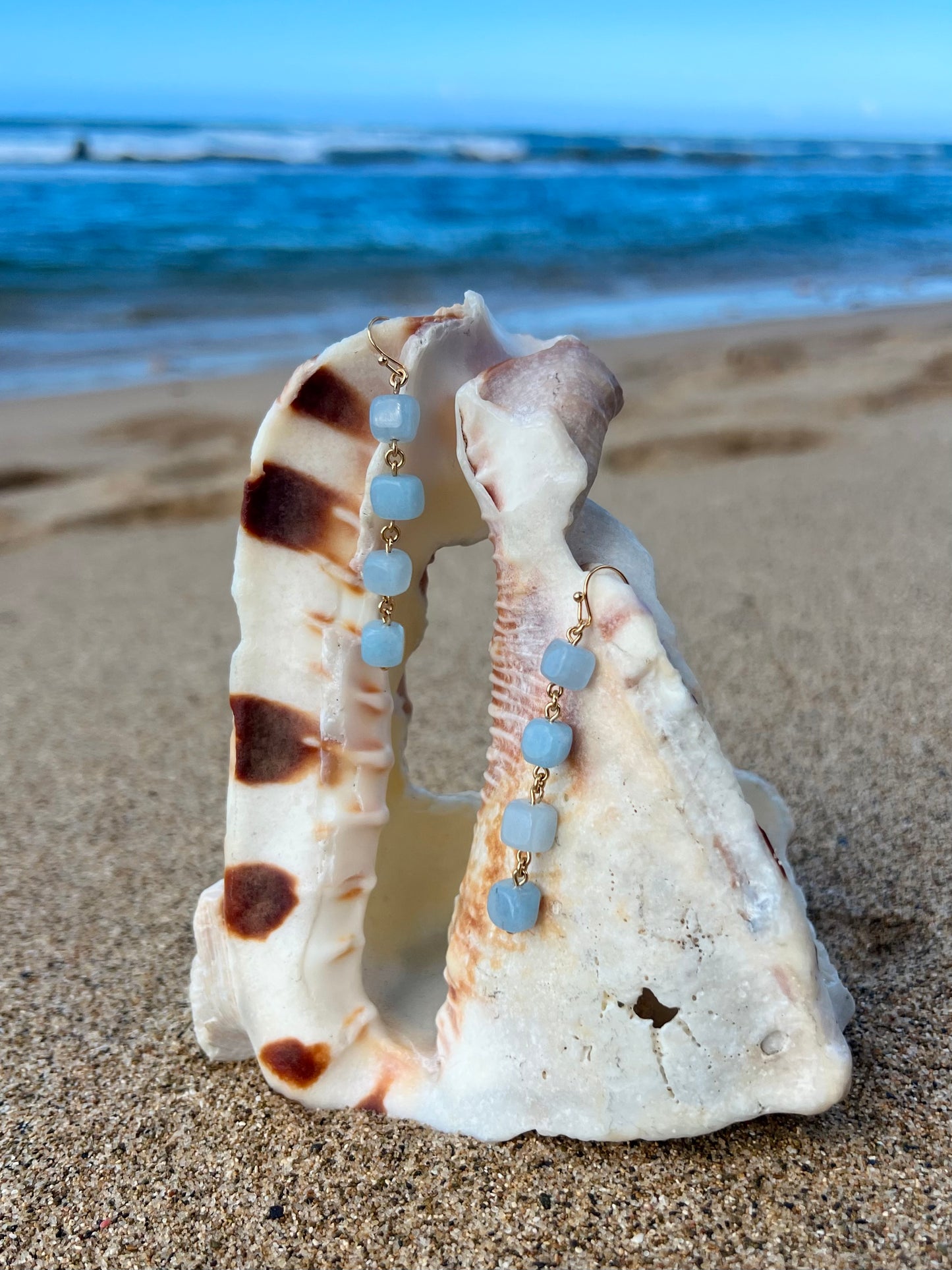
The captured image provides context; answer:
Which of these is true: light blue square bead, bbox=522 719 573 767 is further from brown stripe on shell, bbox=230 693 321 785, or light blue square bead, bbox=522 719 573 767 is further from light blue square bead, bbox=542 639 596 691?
brown stripe on shell, bbox=230 693 321 785

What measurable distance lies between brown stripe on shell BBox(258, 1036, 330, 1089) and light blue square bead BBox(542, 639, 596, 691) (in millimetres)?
469

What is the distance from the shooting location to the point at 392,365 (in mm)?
1106

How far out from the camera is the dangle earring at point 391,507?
3.49 ft

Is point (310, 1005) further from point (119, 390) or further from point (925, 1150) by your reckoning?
point (119, 390)

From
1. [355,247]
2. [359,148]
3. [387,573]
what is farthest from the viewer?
[359,148]

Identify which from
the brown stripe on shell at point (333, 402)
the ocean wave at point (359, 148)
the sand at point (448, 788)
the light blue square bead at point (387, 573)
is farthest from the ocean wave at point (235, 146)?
the light blue square bead at point (387, 573)

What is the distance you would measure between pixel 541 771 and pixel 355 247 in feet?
32.8

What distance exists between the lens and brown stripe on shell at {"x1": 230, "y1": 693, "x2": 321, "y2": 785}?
114 cm

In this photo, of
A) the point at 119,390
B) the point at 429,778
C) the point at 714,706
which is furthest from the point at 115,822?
the point at 119,390

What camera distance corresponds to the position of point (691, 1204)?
1035 mm

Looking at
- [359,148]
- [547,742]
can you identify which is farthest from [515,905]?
[359,148]

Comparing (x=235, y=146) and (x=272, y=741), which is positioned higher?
(x=272, y=741)

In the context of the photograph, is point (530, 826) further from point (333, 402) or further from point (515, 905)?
point (333, 402)

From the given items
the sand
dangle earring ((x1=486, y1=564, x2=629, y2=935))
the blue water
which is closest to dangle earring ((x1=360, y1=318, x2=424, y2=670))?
dangle earring ((x1=486, y1=564, x2=629, y2=935))
